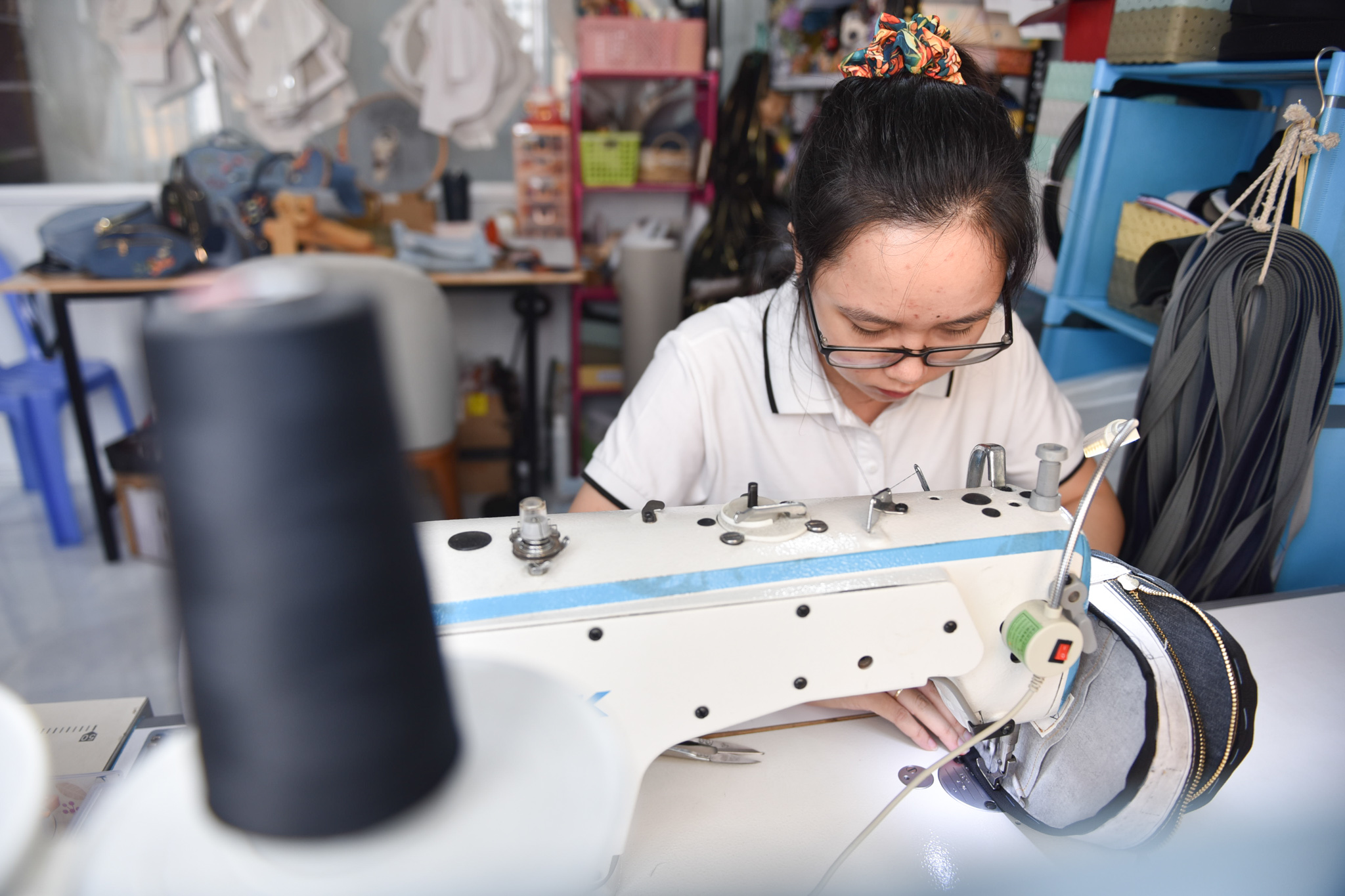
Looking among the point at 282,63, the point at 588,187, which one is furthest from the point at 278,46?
the point at 588,187

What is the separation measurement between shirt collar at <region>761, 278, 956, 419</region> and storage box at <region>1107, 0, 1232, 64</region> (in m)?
0.80

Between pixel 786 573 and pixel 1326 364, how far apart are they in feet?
3.29

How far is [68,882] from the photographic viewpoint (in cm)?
30

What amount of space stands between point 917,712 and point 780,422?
0.49 m

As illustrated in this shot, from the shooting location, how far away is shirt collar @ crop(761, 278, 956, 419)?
3.96ft

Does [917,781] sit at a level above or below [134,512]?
above

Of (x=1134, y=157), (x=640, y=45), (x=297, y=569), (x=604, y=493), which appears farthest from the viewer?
(x=640, y=45)

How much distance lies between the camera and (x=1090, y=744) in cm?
80

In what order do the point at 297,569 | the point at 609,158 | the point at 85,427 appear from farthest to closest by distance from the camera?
the point at 609,158, the point at 85,427, the point at 297,569

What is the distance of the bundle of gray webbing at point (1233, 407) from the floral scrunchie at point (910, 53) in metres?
0.57

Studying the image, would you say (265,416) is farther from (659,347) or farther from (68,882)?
(659,347)

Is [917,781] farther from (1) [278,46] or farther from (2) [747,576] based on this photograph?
(1) [278,46]

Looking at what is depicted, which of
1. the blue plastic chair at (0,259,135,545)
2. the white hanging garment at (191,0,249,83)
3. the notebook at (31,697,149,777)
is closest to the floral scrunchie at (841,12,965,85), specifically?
the notebook at (31,697,149,777)

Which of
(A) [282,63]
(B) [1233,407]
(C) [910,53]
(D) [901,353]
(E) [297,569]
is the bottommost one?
(B) [1233,407]
